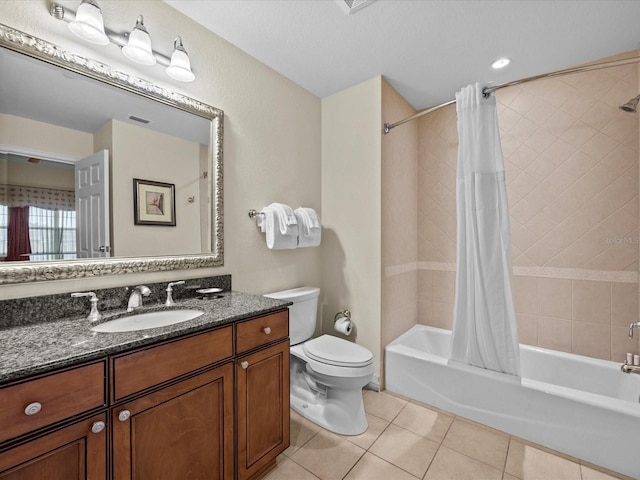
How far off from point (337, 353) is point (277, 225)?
0.92m

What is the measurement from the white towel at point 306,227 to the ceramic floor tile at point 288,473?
50.3 inches

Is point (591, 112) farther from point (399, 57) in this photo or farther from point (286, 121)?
point (286, 121)

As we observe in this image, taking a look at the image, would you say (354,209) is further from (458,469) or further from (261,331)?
(458,469)

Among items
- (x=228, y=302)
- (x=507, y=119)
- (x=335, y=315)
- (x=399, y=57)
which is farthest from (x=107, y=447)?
(x=507, y=119)

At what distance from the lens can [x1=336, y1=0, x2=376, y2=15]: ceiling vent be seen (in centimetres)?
154

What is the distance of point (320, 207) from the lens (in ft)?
8.44

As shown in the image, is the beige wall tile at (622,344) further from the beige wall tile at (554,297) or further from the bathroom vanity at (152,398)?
the bathroom vanity at (152,398)

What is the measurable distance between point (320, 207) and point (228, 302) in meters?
1.31

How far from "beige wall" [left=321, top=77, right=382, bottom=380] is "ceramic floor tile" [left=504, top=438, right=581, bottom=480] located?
931mm

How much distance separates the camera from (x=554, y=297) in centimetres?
220

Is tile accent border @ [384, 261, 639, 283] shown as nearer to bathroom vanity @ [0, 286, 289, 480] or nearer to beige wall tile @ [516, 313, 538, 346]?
beige wall tile @ [516, 313, 538, 346]

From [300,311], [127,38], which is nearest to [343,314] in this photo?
[300,311]

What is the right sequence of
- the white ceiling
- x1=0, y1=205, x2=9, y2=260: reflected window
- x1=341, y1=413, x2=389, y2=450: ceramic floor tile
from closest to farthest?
1. x1=0, y1=205, x2=9, y2=260: reflected window
2. the white ceiling
3. x1=341, y1=413, x2=389, y2=450: ceramic floor tile

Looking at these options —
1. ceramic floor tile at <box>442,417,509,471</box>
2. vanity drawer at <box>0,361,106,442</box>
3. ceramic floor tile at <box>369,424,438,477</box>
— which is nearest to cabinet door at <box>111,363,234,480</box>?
vanity drawer at <box>0,361,106,442</box>
